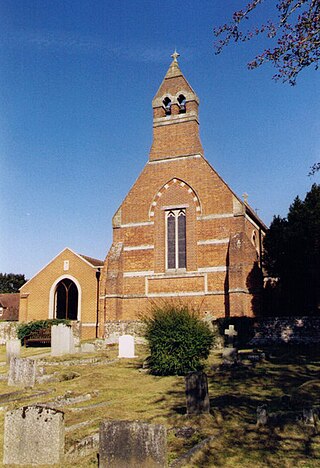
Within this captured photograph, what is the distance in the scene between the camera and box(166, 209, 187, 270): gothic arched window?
27.2 meters

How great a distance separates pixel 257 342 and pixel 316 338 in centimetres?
299

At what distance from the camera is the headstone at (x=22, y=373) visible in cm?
1366

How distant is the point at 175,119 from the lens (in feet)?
95.8

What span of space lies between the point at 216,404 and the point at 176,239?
1725cm

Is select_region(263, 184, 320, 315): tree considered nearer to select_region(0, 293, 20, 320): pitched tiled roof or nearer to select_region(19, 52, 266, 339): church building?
select_region(19, 52, 266, 339): church building

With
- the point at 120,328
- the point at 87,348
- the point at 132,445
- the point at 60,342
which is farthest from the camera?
the point at 120,328

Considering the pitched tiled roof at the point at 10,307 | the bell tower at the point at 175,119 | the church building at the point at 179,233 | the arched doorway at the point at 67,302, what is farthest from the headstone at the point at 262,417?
the pitched tiled roof at the point at 10,307

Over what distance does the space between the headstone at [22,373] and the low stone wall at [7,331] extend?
707 inches

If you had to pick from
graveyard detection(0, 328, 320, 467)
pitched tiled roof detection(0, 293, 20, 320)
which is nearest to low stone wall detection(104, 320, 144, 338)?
graveyard detection(0, 328, 320, 467)

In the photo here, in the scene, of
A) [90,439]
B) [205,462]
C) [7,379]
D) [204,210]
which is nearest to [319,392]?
[205,462]

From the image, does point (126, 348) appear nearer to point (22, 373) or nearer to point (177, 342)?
point (177, 342)

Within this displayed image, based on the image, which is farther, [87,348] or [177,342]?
[87,348]

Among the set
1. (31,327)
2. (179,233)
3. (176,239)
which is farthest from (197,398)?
(31,327)

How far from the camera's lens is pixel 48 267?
109ft
